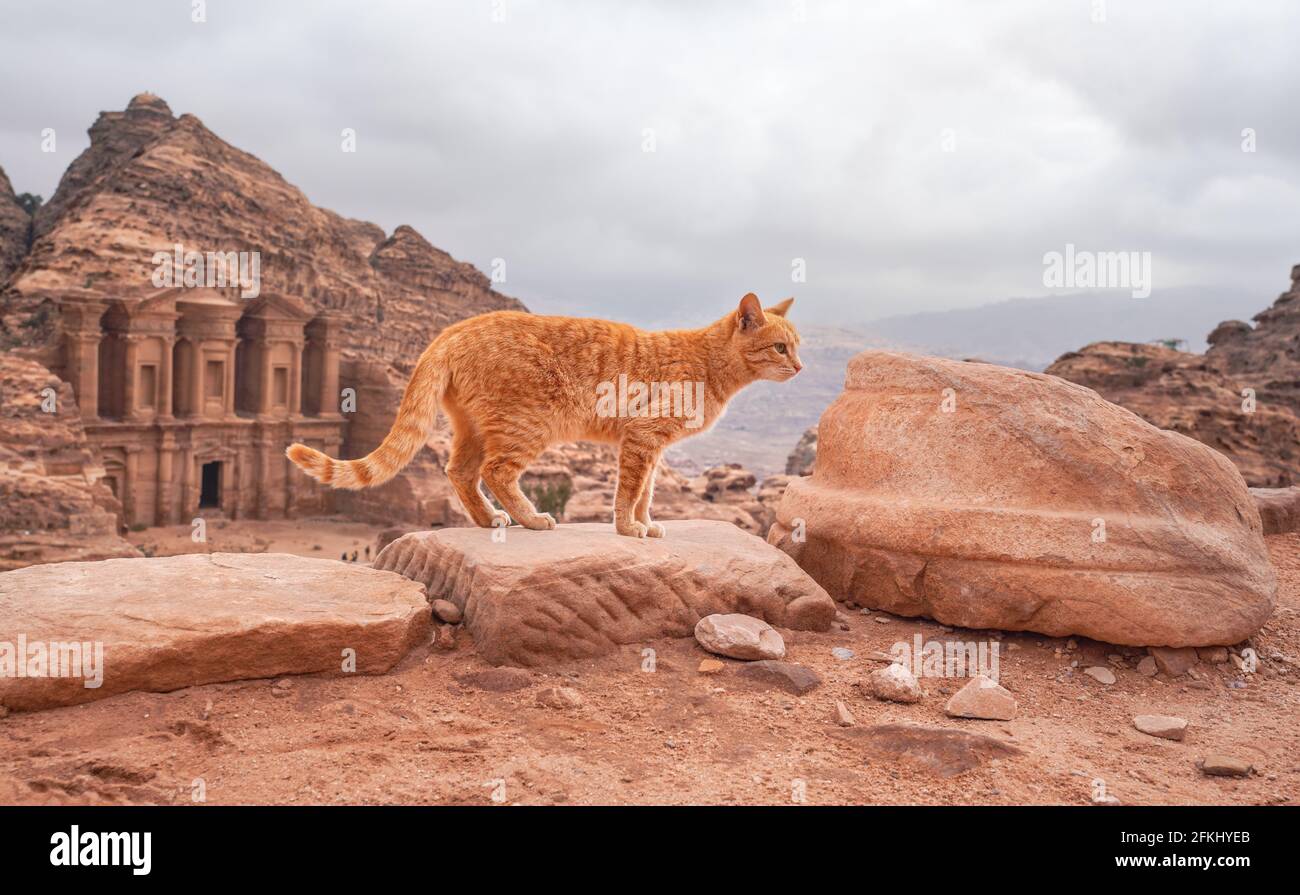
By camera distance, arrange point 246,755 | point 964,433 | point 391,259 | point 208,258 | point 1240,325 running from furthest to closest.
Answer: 1. point 391,259
2. point 208,258
3. point 1240,325
4. point 964,433
5. point 246,755

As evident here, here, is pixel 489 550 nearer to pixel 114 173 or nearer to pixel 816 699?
pixel 816 699

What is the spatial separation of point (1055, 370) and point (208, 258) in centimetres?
5225

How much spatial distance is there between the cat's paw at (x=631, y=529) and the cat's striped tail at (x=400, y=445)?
1810 millimetres

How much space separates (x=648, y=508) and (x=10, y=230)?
7460 centimetres

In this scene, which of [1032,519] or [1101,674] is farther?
[1032,519]

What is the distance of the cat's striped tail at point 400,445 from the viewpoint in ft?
20.7

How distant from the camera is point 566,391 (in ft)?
23.1

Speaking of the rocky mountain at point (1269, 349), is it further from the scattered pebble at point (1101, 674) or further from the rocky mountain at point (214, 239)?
the rocky mountain at point (214, 239)

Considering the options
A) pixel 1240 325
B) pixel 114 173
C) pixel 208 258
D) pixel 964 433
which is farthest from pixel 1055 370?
pixel 114 173

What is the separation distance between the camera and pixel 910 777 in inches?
187

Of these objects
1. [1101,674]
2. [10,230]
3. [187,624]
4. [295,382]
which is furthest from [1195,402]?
[10,230]

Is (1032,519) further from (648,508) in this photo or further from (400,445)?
(400,445)

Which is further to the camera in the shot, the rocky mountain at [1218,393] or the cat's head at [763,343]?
the rocky mountain at [1218,393]

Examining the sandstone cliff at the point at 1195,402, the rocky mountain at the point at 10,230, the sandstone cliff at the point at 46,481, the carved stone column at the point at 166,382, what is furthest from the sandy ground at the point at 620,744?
the rocky mountain at the point at 10,230
